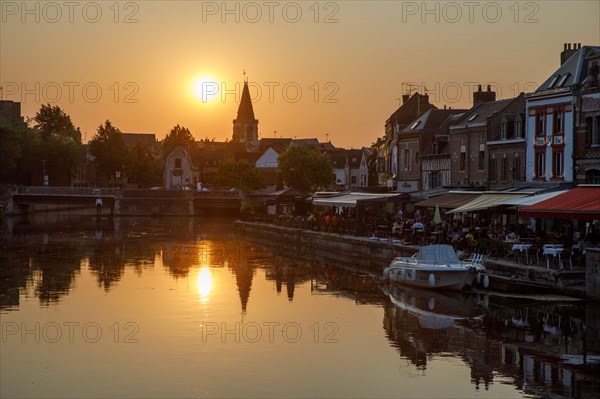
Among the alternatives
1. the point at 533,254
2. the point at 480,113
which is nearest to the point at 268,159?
the point at 480,113

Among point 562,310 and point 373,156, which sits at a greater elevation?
point 373,156

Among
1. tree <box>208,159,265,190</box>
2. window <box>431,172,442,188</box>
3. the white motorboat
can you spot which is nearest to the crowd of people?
the white motorboat

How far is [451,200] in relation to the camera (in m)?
54.0

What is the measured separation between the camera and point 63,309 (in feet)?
126

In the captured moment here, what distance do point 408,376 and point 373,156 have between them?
409ft

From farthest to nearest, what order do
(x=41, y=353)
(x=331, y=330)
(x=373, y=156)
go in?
(x=373, y=156)
(x=331, y=330)
(x=41, y=353)

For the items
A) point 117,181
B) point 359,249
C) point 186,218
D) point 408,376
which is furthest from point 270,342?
point 117,181

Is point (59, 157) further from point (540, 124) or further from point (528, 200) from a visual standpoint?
point (528, 200)

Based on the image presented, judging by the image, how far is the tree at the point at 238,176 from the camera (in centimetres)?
14375

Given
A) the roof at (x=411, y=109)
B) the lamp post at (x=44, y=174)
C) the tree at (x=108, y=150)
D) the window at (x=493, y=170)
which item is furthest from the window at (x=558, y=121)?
the tree at (x=108, y=150)

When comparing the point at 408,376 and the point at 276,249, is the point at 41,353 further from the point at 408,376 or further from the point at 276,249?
the point at 276,249

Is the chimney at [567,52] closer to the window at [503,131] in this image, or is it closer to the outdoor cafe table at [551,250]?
the window at [503,131]

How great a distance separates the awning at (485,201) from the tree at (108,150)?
360 feet

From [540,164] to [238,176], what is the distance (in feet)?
293
